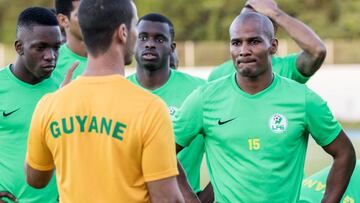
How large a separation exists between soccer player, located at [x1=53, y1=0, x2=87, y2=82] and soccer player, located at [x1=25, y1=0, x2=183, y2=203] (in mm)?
3054

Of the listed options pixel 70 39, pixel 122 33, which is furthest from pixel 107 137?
pixel 70 39

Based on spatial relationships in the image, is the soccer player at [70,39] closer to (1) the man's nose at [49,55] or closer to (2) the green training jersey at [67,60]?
(2) the green training jersey at [67,60]

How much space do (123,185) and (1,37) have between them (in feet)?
140

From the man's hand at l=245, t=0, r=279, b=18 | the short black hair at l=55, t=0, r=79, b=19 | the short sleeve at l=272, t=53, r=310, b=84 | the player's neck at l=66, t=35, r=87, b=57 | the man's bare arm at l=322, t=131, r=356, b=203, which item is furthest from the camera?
the short black hair at l=55, t=0, r=79, b=19

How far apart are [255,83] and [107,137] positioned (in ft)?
6.98

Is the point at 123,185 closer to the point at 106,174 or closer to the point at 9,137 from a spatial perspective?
the point at 106,174

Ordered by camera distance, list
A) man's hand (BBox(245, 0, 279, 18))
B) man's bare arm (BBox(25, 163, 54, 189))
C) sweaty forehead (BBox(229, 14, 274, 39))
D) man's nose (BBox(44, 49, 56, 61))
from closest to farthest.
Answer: man's bare arm (BBox(25, 163, 54, 189)) < sweaty forehead (BBox(229, 14, 274, 39)) < man's nose (BBox(44, 49, 56, 61)) < man's hand (BBox(245, 0, 279, 18))

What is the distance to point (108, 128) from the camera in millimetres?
4438

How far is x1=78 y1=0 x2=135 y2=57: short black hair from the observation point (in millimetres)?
4543

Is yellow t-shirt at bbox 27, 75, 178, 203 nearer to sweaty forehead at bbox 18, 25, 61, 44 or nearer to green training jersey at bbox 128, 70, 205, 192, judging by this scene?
sweaty forehead at bbox 18, 25, 61, 44

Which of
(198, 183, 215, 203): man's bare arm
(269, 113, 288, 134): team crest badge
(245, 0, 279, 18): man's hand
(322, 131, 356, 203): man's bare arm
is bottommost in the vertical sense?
(198, 183, 215, 203): man's bare arm

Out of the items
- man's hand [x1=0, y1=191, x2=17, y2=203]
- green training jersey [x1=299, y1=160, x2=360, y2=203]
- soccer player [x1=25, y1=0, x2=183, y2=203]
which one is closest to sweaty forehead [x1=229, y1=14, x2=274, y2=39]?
green training jersey [x1=299, y1=160, x2=360, y2=203]

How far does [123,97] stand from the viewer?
448cm

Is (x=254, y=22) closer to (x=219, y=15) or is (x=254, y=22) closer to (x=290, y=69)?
(x=290, y=69)
